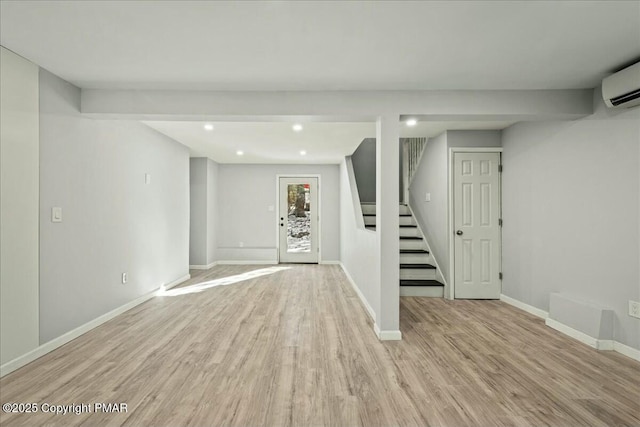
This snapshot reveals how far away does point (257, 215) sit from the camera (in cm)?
814

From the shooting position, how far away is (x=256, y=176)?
26.8 ft

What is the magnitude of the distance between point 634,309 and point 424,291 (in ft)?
8.08

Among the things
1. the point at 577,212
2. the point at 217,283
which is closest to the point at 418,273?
the point at 577,212

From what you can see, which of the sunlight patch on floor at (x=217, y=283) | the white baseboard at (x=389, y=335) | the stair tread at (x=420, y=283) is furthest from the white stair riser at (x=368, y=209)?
the white baseboard at (x=389, y=335)

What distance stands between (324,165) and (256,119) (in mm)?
4700

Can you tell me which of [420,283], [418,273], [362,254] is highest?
[362,254]

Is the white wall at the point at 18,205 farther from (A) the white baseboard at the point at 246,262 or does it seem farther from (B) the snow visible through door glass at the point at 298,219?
(B) the snow visible through door glass at the point at 298,219

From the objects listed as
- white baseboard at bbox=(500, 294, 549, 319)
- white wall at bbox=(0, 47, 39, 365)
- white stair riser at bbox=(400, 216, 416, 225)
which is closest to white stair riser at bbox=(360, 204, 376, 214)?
white stair riser at bbox=(400, 216, 416, 225)

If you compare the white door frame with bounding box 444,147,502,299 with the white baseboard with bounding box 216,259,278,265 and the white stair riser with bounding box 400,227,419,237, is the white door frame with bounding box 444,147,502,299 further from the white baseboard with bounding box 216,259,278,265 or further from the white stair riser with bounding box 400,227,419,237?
the white baseboard with bounding box 216,259,278,265

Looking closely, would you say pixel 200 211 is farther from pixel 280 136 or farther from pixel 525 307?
pixel 525 307

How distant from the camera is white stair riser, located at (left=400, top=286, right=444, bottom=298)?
16.5 feet

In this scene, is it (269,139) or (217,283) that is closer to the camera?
(269,139)

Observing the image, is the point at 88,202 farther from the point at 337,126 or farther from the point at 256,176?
the point at 256,176

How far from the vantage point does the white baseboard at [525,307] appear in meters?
3.98
